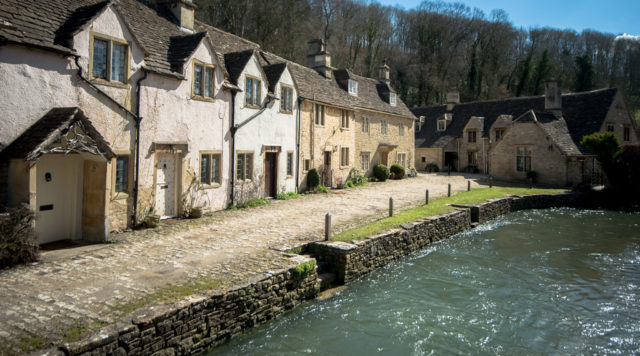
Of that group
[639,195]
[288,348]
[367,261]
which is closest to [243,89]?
[367,261]

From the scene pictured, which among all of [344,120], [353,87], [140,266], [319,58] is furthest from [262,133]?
[353,87]

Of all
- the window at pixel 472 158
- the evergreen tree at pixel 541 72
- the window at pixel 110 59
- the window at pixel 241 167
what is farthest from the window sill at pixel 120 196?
the evergreen tree at pixel 541 72

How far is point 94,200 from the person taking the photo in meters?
11.7

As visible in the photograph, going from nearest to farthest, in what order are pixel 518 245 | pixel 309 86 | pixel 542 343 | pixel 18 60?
pixel 542 343 → pixel 18 60 → pixel 518 245 → pixel 309 86

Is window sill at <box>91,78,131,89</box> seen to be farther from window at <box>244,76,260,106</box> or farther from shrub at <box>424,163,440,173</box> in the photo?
shrub at <box>424,163,440,173</box>

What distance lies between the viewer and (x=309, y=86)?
25.7m

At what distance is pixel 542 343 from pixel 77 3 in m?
16.1

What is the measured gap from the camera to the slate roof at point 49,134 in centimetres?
960

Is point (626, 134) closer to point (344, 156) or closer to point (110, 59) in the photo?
point (344, 156)

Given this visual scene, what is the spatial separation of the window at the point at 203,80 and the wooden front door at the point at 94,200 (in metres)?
5.19

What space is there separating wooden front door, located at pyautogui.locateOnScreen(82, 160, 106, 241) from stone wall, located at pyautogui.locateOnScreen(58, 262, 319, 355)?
229 inches

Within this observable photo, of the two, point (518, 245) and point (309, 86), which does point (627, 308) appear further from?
point (309, 86)

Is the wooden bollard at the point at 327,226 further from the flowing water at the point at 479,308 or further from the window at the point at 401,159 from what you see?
the window at the point at 401,159

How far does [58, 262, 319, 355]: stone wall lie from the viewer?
5.98 m
